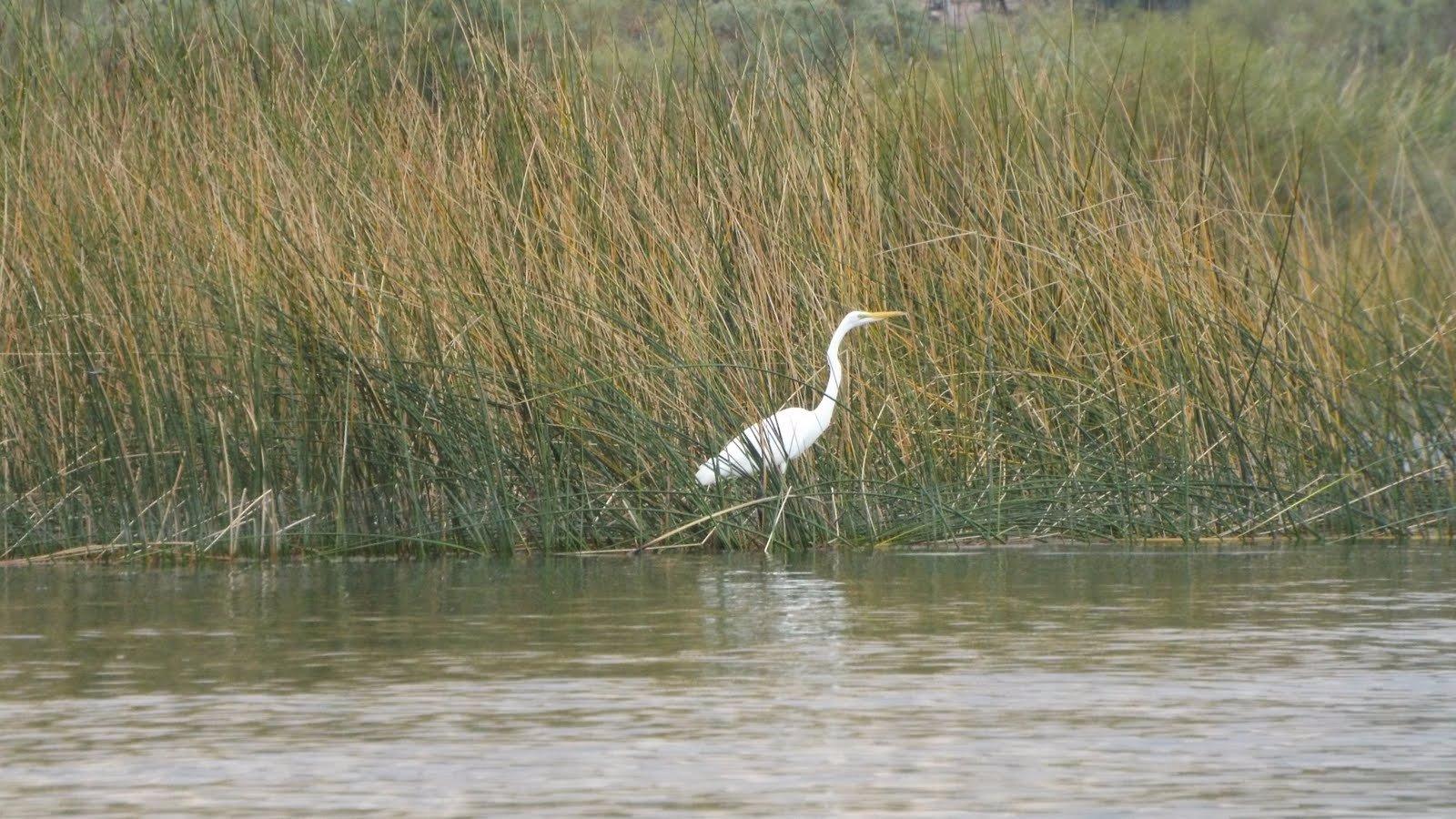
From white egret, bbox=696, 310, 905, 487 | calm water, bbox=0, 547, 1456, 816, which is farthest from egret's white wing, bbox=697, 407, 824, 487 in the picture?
calm water, bbox=0, 547, 1456, 816

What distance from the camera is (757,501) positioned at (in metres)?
8.98

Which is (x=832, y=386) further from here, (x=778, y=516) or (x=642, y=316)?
(x=642, y=316)

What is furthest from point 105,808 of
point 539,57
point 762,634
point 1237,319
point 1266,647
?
point 539,57

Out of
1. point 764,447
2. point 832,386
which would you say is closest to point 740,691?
point 764,447

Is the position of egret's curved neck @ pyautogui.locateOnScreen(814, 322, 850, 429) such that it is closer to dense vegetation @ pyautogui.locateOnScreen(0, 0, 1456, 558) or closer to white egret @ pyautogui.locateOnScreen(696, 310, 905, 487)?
white egret @ pyautogui.locateOnScreen(696, 310, 905, 487)

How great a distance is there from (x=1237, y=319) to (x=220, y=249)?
13.0ft

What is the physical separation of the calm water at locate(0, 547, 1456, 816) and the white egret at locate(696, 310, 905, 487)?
2.70 feet

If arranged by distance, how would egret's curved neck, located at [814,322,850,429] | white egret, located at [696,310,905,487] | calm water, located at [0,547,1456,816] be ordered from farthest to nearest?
egret's curved neck, located at [814,322,850,429]
white egret, located at [696,310,905,487]
calm water, located at [0,547,1456,816]

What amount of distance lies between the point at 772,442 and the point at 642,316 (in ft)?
2.99

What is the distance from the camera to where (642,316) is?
9.73m

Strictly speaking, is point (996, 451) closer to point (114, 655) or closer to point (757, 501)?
point (757, 501)

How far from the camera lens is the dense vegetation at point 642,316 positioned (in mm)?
9102

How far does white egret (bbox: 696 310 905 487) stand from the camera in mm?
9102

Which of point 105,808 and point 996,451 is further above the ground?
point 996,451
